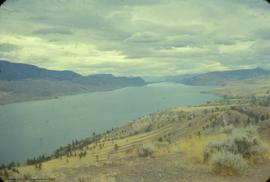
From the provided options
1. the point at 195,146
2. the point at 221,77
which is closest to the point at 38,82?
the point at 195,146

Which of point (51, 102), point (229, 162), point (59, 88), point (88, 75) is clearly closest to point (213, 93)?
point (229, 162)

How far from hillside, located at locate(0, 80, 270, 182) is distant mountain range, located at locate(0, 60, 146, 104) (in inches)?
31.8

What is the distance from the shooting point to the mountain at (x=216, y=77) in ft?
18.6

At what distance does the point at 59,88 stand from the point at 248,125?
382cm

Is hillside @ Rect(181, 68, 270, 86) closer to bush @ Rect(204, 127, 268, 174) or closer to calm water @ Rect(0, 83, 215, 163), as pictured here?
calm water @ Rect(0, 83, 215, 163)

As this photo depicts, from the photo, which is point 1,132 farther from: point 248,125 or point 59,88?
point 248,125

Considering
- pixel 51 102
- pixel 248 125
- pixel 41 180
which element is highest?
pixel 51 102

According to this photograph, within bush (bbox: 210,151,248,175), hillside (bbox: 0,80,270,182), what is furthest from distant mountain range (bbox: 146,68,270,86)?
bush (bbox: 210,151,248,175)

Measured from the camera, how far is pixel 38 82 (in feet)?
19.6

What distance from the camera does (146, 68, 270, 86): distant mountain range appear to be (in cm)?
559

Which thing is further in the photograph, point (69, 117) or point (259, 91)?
point (69, 117)

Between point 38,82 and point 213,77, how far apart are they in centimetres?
281

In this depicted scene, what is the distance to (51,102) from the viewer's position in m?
5.98

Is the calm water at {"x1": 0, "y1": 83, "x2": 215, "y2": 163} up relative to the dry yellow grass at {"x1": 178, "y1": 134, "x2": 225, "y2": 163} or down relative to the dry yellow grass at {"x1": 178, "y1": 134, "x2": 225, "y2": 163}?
up
